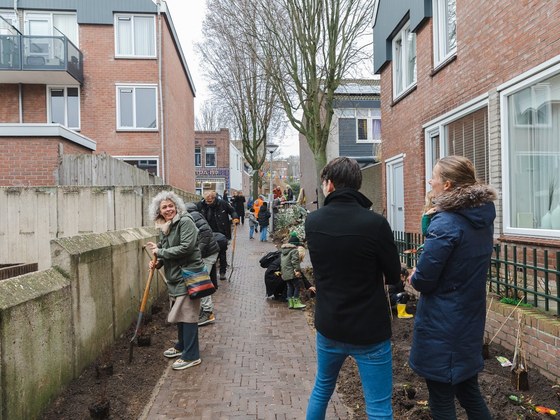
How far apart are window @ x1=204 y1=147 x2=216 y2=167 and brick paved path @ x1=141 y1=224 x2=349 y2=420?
4286 cm

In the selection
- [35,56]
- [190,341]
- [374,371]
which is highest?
[35,56]

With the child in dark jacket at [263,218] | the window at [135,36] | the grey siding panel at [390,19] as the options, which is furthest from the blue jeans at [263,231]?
the window at [135,36]

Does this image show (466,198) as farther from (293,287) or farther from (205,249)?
(293,287)

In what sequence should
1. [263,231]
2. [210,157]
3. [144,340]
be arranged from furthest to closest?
[210,157], [263,231], [144,340]

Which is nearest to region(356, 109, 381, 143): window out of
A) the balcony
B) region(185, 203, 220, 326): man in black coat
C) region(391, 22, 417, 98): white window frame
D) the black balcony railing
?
region(391, 22, 417, 98): white window frame

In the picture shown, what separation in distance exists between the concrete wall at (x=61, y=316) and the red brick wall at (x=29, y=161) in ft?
8.10

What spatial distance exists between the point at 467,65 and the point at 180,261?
205 inches

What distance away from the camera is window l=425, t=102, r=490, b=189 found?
691cm

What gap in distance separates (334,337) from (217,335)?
3719mm

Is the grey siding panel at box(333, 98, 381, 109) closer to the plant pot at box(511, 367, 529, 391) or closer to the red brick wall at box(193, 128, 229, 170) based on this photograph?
the plant pot at box(511, 367, 529, 391)

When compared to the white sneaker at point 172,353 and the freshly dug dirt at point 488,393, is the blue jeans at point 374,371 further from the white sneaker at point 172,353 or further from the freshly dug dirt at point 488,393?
the white sneaker at point 172,353

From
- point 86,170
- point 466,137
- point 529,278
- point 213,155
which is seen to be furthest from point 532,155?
point 213,155

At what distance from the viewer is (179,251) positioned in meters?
4.71

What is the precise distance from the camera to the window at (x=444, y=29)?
7935 millimetres
